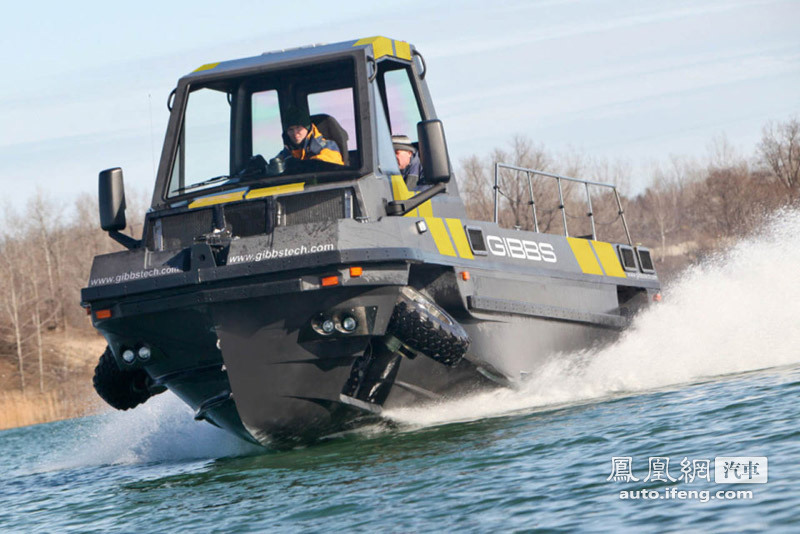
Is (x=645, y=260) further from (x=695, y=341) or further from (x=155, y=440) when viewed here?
(x=155, y=440)

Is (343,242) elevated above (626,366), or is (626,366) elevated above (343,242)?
(343,242)

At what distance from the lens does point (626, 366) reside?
10492 millimetres

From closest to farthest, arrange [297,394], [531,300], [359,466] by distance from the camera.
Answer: [359,466]
[297,394]
[531,300]

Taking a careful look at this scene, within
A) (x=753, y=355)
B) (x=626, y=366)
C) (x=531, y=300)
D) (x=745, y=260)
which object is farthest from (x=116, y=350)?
(x=745, y=260)

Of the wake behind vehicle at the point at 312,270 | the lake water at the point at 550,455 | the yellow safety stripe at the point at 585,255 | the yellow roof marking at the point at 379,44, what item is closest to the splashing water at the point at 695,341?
the lake water at the point at 550,455

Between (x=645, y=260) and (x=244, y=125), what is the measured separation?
436cm

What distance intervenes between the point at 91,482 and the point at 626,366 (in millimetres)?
4837

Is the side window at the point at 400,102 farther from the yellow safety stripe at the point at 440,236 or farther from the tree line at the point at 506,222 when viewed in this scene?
the tree line at the point at 506,222

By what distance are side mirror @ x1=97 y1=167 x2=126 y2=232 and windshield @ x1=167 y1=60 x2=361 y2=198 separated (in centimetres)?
39

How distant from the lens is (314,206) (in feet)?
26.1

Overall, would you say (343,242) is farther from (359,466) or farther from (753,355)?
(753,355)

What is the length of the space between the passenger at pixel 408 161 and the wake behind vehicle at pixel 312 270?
0.41 feet

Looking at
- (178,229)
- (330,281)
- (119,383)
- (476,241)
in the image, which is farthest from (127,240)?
(476,241)

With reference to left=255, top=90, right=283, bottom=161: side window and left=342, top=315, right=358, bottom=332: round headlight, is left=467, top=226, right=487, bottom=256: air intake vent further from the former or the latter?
left=255, top=90, right=283, bottom=161: side window
